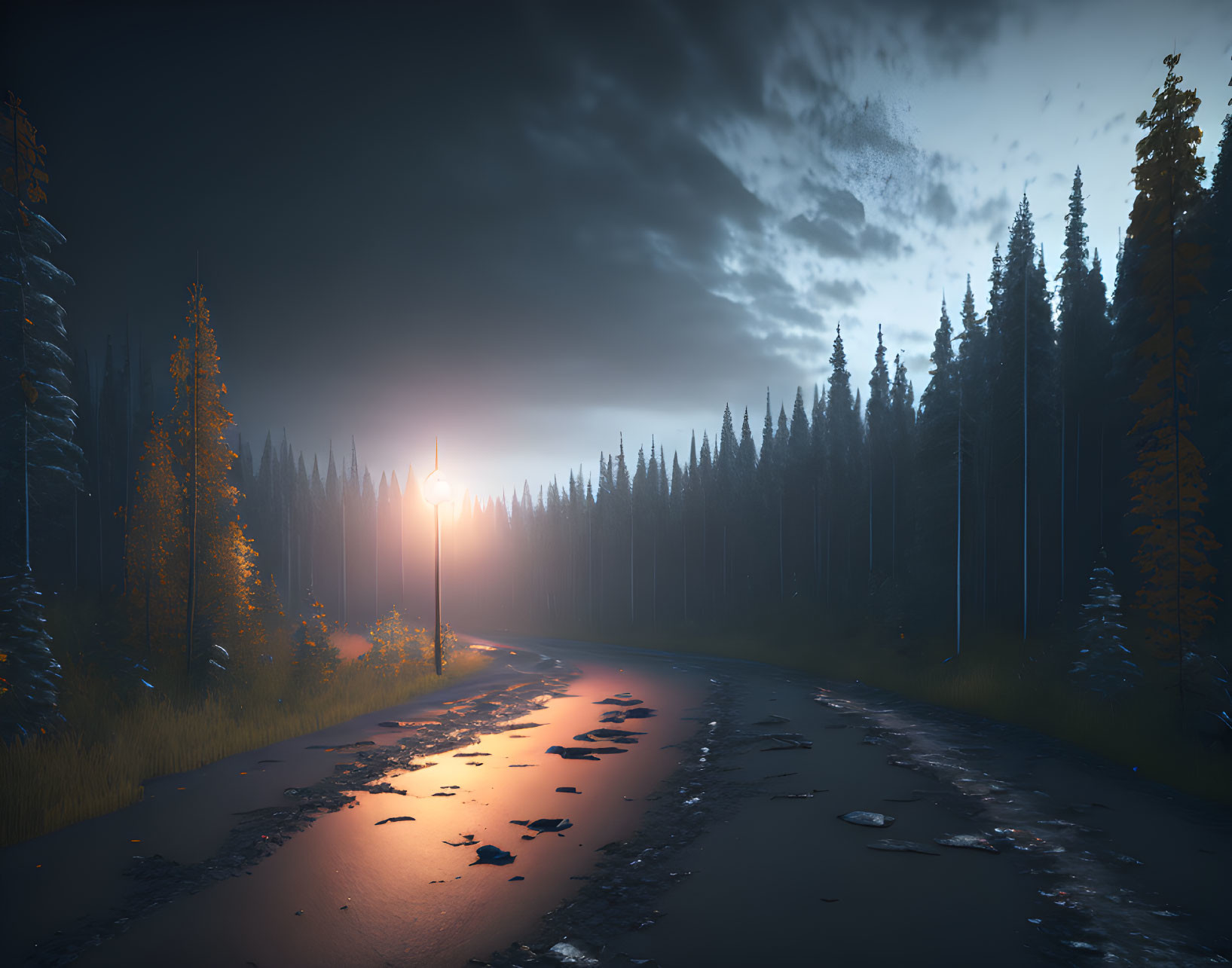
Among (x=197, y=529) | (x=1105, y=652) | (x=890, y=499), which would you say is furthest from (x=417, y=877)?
(x=890, y=499)

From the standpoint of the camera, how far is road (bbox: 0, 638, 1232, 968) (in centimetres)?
514

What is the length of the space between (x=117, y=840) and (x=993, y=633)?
40.1m

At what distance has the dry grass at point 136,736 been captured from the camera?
8.72 meters

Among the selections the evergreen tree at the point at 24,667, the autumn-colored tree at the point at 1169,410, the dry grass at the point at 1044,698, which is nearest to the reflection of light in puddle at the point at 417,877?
the evergreen tree at the point at 24,667

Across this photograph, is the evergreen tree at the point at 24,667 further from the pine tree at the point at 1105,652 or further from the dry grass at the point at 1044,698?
the pine tree at the point at 1105,652

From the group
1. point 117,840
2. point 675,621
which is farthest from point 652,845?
point 675,621

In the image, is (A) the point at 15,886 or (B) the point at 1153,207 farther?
(B) the point at 1153,207

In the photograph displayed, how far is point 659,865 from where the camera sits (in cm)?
672

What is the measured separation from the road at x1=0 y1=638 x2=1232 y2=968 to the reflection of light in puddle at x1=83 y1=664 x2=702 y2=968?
0.11 ft

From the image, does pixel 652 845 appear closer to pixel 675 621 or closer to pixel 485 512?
pixel 675 621

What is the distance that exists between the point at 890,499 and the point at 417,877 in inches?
2086

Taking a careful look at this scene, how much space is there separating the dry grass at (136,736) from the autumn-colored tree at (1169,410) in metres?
20.5

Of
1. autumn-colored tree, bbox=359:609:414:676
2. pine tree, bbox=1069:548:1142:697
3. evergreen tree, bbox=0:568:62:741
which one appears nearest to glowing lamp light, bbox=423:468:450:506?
autumn-colored tree, bbox=359:609:414:676

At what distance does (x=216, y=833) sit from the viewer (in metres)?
7.88
